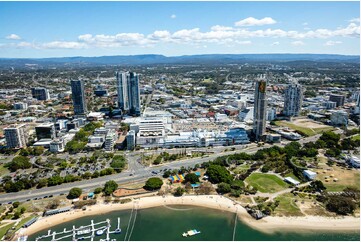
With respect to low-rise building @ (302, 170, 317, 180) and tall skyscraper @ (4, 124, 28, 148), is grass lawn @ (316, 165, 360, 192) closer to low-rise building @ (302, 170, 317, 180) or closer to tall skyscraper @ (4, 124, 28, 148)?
low-rise building @ (302, 170, 317, 180)

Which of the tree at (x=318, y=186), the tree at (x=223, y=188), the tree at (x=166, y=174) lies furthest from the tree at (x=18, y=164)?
the tree at (x=318, y=186)

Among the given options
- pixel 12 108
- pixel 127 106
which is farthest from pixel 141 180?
pixel 12 108

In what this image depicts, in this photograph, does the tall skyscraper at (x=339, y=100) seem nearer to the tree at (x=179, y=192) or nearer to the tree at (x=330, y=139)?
the tree at (x=330, y=139)

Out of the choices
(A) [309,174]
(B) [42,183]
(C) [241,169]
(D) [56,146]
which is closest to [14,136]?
(D) [56,146]

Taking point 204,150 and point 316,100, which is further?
point 316,100

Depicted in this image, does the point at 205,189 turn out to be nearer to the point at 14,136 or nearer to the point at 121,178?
the point at 121,178

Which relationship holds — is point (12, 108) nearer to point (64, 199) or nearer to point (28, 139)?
point (28, 139)

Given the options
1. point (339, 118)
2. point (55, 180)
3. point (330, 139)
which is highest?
point (339, 118)
